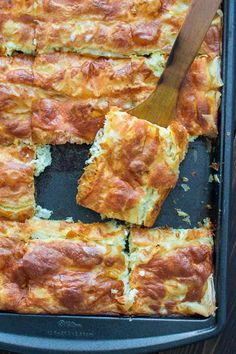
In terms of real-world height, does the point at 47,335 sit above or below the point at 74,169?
below

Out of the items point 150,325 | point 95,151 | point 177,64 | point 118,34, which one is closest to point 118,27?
point 118,34

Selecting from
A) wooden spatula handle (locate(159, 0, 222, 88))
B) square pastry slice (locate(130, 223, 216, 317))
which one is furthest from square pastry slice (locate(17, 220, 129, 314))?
wooden spatula handle (locate(159, 0, 222, 88))

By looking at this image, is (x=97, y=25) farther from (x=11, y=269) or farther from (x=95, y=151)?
(x=11, y=269)

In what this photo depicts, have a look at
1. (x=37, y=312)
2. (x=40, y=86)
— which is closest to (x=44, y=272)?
(x=37, y=312)

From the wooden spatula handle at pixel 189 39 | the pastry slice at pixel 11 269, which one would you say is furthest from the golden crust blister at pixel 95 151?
the wooden spatula handle at pixel 189 39

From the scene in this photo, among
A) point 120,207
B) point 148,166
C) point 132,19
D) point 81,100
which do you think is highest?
point 132,19

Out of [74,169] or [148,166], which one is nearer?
[148,166]

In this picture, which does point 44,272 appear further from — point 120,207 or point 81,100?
point 81,100
